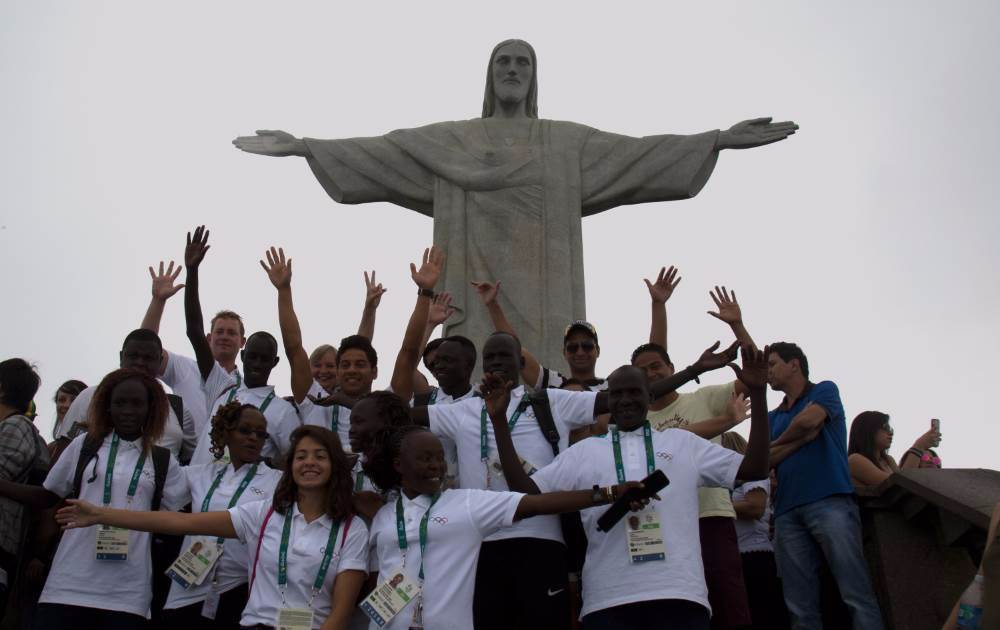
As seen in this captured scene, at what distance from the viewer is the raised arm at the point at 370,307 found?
832 centimetres

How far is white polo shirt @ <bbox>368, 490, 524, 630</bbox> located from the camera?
494 centimetres

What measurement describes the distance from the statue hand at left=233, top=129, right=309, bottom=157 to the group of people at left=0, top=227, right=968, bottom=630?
376cm

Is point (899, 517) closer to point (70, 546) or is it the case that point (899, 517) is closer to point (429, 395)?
point (429, 395)

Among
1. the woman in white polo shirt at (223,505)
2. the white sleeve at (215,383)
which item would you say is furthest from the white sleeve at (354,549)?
the white sleeve at (215,383)

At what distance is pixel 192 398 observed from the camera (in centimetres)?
757

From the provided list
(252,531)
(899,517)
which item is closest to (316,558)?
(252,531)

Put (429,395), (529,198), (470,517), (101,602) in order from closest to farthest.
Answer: (470,517), (101,602), (429,395), (529,198)

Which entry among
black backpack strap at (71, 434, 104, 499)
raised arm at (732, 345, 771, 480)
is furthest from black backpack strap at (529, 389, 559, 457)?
black backpack strap at (71, 434, 104, 499)

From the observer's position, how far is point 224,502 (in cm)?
594

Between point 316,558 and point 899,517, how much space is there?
3915mm

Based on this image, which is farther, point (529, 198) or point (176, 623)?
point (529, 198)

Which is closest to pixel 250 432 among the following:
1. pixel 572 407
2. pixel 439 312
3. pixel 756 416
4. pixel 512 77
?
pixel 572 407

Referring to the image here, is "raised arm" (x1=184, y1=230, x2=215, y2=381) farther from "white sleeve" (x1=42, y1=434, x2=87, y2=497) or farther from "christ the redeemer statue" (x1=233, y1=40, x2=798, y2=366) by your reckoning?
"christ the redeemer statue" (x1=233, y1=40, x2=798, y2=366)

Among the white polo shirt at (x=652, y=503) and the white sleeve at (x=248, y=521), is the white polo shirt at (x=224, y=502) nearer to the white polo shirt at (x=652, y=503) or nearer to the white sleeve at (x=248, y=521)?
the white sleeve at (x=248, y=521)
